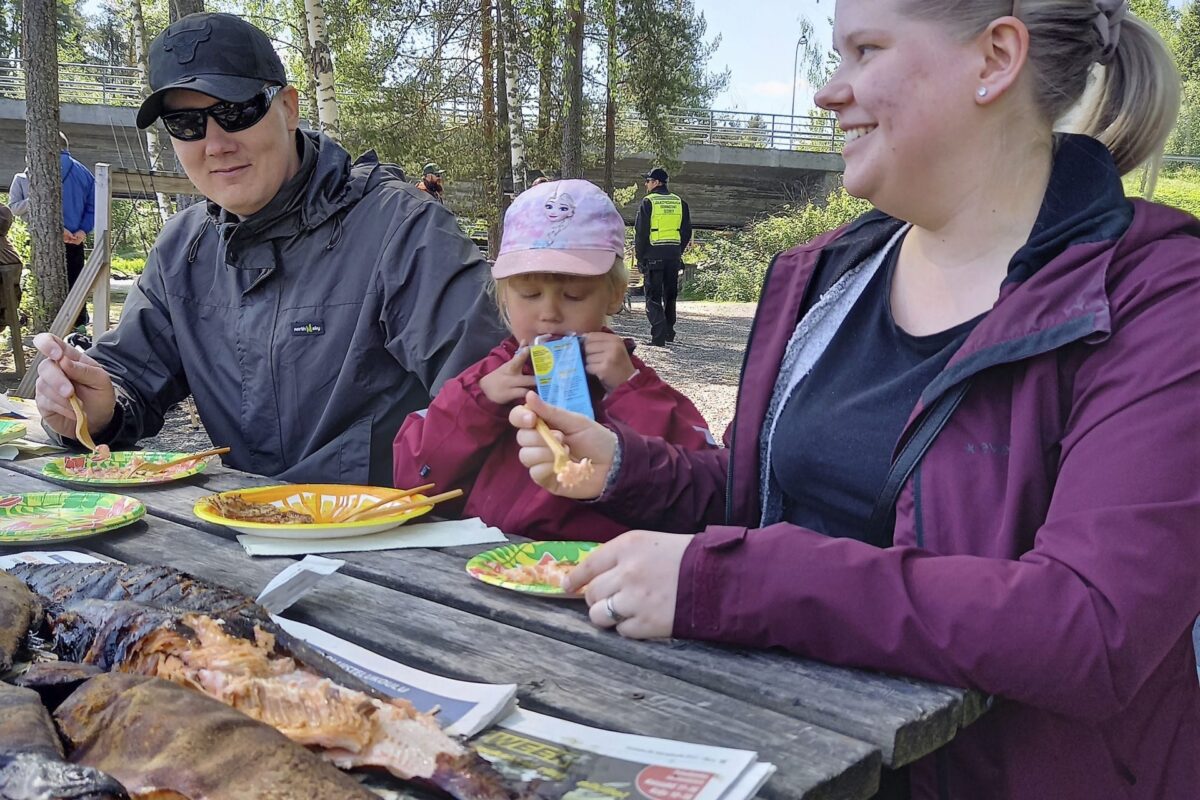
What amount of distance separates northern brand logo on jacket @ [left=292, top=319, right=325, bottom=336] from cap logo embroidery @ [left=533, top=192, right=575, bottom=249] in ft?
2.93

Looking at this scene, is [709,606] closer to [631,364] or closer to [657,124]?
[631,364]

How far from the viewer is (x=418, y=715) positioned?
3.47ft

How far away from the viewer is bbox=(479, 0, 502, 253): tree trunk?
48.6ft

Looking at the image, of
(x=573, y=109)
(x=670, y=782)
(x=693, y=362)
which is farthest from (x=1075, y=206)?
(x=573, y=109)

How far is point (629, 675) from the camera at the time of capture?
1299 mm

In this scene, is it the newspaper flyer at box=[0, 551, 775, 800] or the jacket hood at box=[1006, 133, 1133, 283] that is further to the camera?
A: the jacket hood at box=[1006, 133, 1133, 283]

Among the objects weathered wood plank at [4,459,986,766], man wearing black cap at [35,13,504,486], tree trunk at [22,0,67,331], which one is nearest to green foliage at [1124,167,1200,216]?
tree trunk at [22,0,67,331]

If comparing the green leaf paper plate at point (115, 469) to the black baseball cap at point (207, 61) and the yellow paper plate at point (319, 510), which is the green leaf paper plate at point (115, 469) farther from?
the black baseball cap at point (207, 61)

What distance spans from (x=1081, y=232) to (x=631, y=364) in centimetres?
123

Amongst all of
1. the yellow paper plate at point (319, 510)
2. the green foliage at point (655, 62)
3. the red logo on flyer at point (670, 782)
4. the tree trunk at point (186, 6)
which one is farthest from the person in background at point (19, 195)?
the red logo on flyer at point (670, 782)

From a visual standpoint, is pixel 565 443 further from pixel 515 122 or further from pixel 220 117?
pixel 515 122

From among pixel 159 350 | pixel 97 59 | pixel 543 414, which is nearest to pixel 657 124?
pixel 159 350

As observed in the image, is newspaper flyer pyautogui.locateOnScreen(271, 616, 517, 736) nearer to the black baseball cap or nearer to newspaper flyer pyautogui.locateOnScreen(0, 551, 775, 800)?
newspaper flyer pyautogui.locateOnScreen(0, 551, 775, 800)

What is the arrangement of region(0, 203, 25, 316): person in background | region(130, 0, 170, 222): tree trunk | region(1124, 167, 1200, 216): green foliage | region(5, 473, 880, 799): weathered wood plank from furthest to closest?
1. region(1124, 167, 1200, 216): green foliage
2. region(130, 0, 170, 222): tree trunk
3. region(0, 203, 25, 316): person in background
4. region(5, 473, 880, 799): weathered wood plank
